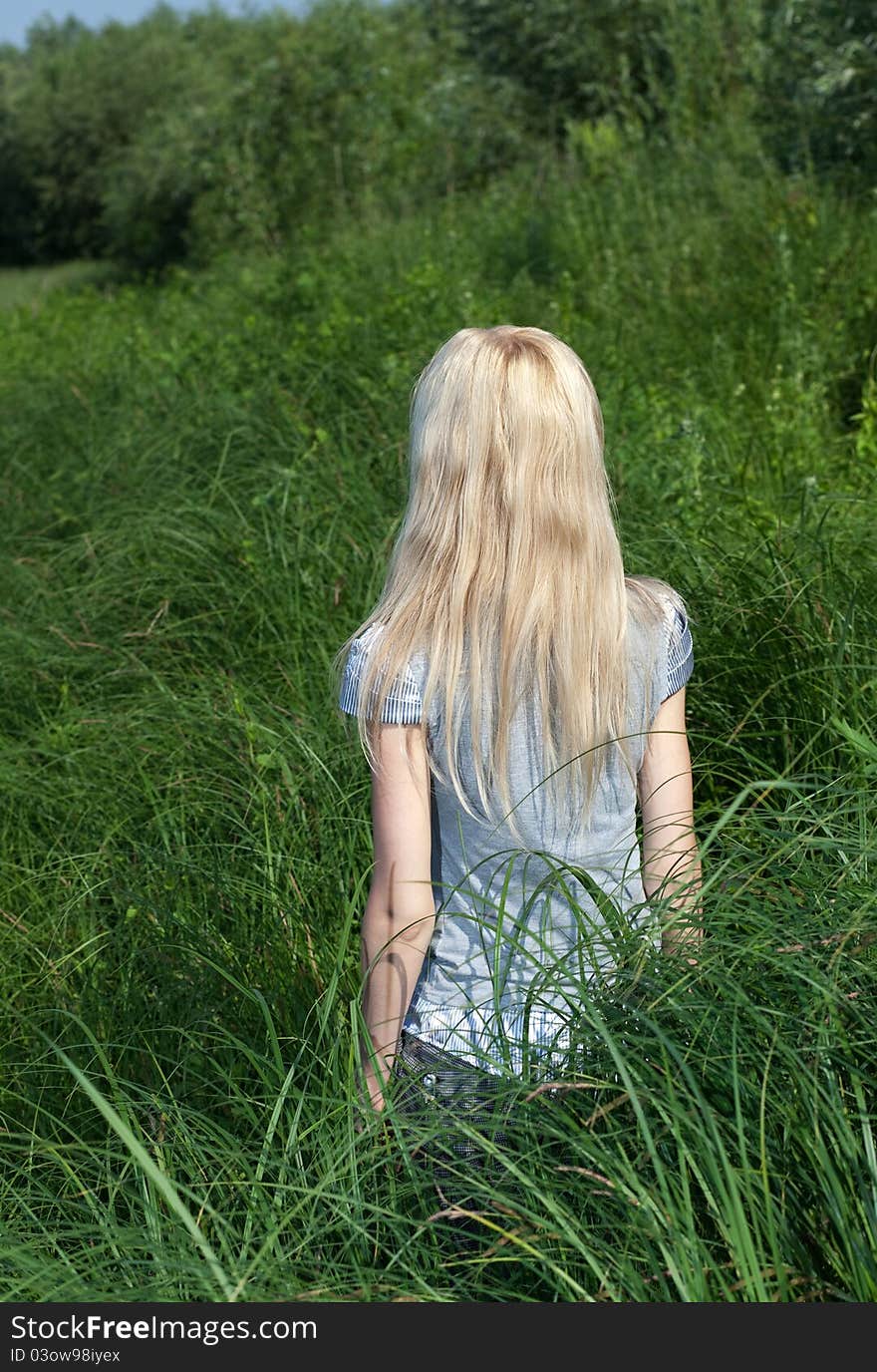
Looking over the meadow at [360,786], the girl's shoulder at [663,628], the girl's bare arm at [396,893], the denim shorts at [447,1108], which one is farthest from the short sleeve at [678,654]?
the denim shorts at [447,1108]

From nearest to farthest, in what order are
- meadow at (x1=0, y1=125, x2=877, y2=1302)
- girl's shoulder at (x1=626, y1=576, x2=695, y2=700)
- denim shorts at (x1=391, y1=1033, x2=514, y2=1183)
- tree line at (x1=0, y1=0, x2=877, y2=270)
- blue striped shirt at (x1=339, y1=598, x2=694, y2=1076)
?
Result: 1. meadow at (x1=0, y1=125, x2=877, y2=1302)
2. denim shorts at (x1=391, y1=1033, x2=514, y2=1183)
3. blue striped shirt at (x1=339, y1=598, x2=694, y2=1076)
4. girl's shoulder at (x1=626, y1=576, x2=695, y2=700)
5. tree line at (x1=0, y1=0, x2=877, y2=270)

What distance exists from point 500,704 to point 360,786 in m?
1.18

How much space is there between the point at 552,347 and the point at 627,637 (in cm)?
44

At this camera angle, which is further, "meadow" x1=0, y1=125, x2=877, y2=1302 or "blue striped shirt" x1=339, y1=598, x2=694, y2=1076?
"blue striped shirt" x1=339, y1=598, x2=694, y2=1076

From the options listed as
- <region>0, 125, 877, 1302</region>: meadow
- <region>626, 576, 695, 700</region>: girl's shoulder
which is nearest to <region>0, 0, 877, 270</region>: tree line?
<region>0, 125, 877, 1302</region>: meadow

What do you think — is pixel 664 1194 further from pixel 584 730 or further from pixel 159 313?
pixel 159 313

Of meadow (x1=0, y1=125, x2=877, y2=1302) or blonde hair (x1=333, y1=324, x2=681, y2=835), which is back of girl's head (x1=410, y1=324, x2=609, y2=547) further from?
meadow (x1=0, y1=125, x2=877, y2=1302)

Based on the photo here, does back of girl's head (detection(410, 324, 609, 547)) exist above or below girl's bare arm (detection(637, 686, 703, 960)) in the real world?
above

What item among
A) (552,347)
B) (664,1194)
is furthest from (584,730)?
(664,1194)

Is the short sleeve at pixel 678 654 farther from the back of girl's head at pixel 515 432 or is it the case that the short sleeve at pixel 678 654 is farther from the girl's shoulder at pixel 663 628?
the back of girl's head at pixel 515 432

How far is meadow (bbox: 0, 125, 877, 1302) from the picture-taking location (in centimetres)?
158

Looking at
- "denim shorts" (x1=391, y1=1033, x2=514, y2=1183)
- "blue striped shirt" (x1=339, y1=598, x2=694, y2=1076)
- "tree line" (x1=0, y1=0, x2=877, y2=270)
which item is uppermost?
"tree line" (x1=0, y1=0, x2=877, y2=270)

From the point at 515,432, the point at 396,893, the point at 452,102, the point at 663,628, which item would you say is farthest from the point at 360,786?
the point at 452,102

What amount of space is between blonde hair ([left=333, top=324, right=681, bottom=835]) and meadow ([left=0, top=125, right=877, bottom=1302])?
1.06 ft
